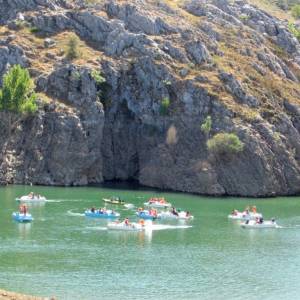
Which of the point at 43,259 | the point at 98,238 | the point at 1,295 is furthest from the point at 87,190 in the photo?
the point at 1,295

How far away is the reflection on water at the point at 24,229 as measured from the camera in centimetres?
9011

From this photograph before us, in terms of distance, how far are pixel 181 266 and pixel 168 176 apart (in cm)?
7578

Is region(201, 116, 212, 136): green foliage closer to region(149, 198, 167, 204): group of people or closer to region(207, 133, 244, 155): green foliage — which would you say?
region(207, 133, 244, 155): green foliage

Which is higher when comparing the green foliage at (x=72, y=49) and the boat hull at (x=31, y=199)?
the green foliage at (x=72, y=49)

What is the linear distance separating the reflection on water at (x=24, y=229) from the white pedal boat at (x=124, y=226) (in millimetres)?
11487

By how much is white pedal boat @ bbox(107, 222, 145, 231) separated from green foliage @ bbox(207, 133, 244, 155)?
2021 inches

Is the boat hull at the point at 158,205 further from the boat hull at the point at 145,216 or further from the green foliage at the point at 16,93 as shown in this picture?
the green foliage at the point at 16,93

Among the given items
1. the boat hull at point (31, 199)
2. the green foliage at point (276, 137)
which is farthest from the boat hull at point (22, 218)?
the green foliage at point (276, 137)

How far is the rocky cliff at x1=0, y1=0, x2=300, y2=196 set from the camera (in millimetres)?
150125

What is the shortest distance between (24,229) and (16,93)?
61693 mm

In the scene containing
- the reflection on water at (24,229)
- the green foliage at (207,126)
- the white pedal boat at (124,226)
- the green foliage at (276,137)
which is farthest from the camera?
the green foliage at (276,137)

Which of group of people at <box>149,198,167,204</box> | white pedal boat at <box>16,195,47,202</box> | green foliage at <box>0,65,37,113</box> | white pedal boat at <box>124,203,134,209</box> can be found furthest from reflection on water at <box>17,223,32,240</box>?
green foliage at <box>0,65,37,113</box>

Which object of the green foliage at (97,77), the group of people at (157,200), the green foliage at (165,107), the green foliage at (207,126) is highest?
the green foliage at (97,77)

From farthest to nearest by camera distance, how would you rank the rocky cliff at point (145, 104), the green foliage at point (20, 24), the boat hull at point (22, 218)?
the green foliage at point (20, 24) < the rocky cliff at point (145, 104) < the boat hull at point (22, 218)
